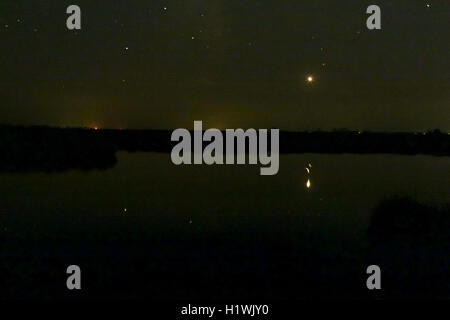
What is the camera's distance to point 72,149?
11.1m

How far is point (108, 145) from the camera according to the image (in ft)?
39.4

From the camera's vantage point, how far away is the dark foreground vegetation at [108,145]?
995 cm

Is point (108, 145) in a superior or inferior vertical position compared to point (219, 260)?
superior

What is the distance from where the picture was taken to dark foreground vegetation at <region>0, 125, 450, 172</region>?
32.7 feet

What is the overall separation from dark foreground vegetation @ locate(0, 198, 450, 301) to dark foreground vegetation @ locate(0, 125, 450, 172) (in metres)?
4.53

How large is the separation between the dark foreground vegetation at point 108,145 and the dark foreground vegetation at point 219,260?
4.53 m

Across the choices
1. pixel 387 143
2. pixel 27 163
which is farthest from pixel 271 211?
pixel 387 143

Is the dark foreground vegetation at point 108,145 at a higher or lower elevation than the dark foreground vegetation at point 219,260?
higher

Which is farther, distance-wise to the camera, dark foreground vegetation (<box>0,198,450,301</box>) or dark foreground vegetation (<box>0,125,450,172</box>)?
dark foreground vegetation (<box>0,125,450,172</box>)

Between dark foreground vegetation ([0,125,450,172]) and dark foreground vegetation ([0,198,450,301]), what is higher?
dark foreground vegetation ([0,125,450,172])

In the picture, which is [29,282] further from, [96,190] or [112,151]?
[112,151]

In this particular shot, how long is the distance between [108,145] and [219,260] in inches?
330

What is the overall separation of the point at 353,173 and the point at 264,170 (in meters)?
1.40
